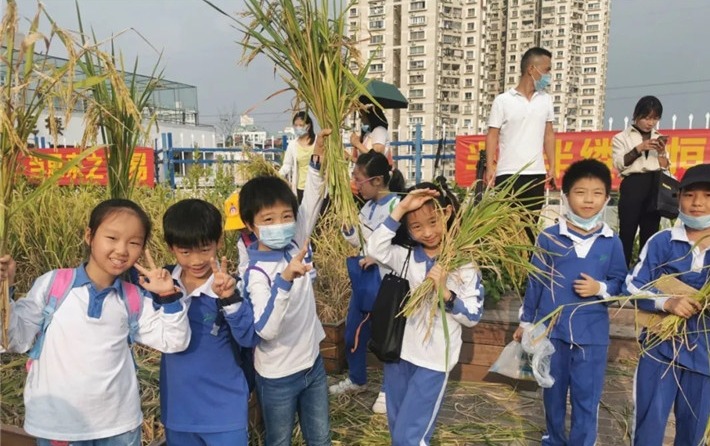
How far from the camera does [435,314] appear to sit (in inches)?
75.1

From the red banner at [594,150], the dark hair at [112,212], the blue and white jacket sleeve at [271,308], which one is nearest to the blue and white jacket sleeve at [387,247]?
the blue and white jacket sleeve at [271,308]

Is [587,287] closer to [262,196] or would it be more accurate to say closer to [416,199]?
[416,199]

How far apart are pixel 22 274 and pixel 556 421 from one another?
408 centimetres

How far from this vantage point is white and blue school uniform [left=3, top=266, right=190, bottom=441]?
1.47m

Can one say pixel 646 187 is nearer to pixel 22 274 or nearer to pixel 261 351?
pixel 261 351

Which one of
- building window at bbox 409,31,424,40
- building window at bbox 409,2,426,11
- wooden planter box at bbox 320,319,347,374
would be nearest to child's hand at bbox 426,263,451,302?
wooden planter box at bbox 320,319,347,374

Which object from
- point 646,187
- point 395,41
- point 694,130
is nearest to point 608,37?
point 395,41

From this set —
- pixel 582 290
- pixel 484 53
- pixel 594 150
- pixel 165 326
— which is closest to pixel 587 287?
pixel 582 290

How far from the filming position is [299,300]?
6.31 ft

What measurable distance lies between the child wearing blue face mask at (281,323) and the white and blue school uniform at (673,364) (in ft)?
4.55

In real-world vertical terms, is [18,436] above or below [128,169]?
below

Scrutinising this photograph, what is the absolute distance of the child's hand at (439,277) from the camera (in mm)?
1797

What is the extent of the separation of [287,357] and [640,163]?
116 inches

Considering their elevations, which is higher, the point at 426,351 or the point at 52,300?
the point at 52,300
